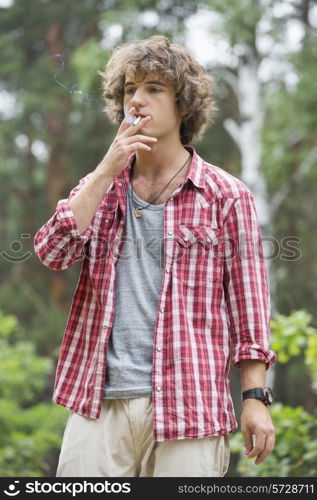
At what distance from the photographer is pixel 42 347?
47.6ft

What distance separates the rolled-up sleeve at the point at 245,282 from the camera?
2.54 meters

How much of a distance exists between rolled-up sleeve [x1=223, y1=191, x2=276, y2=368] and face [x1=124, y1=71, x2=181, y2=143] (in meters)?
0.37

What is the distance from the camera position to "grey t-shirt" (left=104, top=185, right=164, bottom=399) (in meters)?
2.45

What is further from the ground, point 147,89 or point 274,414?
point 147,89

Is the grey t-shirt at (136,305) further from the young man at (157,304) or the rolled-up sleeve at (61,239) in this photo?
the rolled-up sleeve at (61,239)

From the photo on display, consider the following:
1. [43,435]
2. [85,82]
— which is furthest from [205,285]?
[85,82]

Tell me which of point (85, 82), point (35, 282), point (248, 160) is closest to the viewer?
point (85, 82)

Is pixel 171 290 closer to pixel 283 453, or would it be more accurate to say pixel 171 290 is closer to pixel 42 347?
pixel 283 453

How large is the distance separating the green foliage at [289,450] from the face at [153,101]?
7.34 ft

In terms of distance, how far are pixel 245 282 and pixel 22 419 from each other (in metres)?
6.72

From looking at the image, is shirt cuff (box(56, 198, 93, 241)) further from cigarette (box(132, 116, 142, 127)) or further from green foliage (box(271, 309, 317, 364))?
green foliage (box(271, 309, 317, 364))

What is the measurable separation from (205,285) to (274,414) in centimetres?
231
